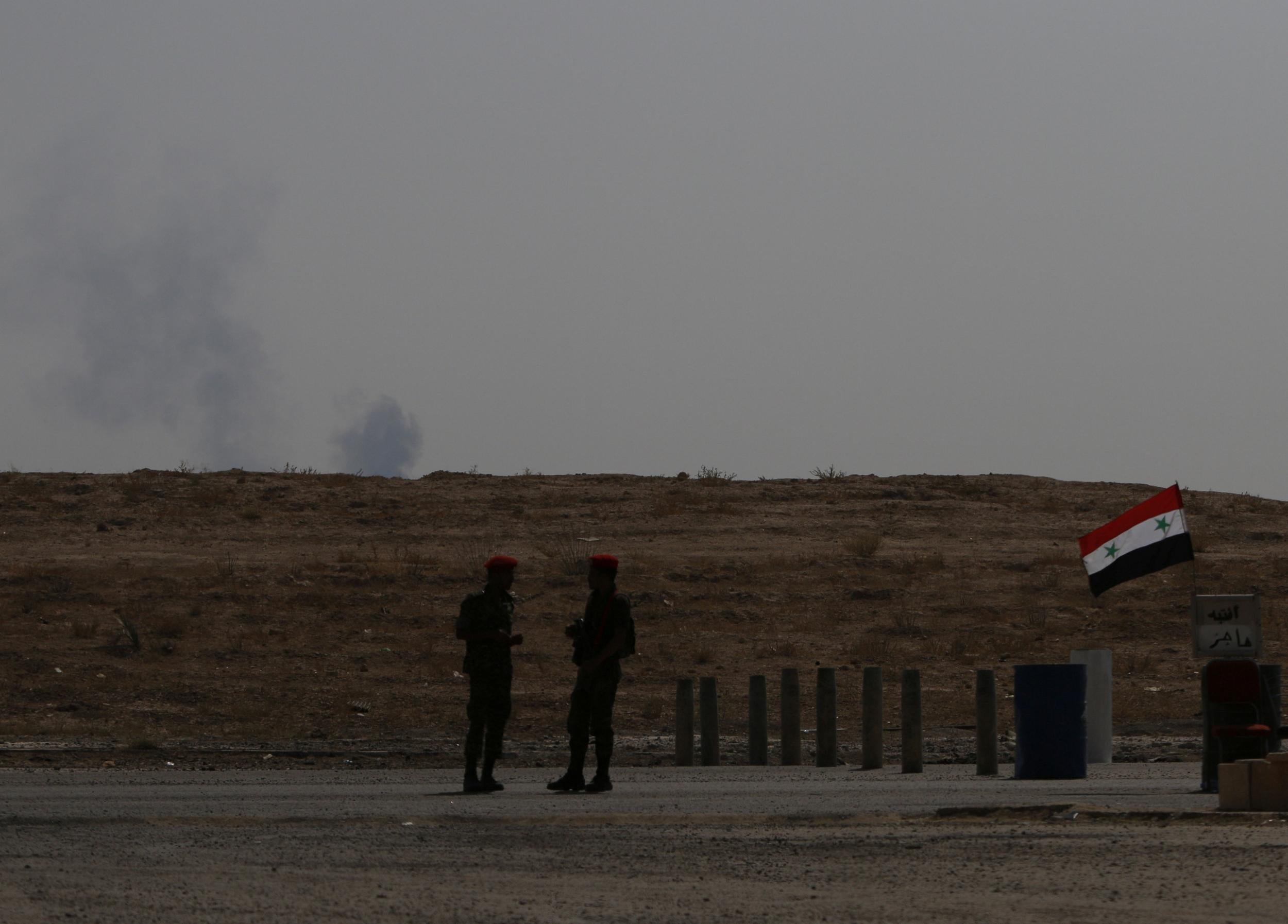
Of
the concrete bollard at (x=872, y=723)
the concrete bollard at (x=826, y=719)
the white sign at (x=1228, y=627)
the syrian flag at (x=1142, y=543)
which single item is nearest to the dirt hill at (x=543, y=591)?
the concrete bollard at (x=826, y=719)

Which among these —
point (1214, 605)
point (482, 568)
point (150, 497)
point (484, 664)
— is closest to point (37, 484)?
point (150, 497)

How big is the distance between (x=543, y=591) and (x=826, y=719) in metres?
19.4

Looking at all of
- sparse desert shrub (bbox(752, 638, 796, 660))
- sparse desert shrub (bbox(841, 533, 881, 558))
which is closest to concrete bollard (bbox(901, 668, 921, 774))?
sparse desert shrub (bbox(752, 638, 796, 660))

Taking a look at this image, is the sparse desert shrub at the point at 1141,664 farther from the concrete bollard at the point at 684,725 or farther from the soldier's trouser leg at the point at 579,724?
the soldier's trouser leg at the point at 579,724

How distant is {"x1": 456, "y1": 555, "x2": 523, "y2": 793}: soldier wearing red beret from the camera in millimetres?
16641

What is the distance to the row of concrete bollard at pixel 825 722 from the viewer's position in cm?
1978

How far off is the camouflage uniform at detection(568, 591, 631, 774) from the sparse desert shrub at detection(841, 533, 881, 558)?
2783cm

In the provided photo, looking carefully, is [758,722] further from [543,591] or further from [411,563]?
[411,563]

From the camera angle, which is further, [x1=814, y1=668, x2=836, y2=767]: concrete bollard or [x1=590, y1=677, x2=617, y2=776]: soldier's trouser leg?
[x1=814, y1=668, x2=836, y2=767]: concrete bollard

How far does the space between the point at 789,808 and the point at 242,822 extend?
409 centimetres

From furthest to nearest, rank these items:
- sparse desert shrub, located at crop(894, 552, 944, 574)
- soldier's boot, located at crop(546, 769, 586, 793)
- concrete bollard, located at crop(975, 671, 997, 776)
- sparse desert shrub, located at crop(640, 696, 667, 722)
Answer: sparse desert shrub, located at crop(894, 552, 944, 574), sparse desert shrub, located at crop(640, 696, 667, 722), concrete bollard, located at crop(975, 671, 997, 776), soldier's boot, located at crop(546, 769, 586, 793)

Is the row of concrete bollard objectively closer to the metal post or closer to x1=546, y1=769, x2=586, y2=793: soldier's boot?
the metal post

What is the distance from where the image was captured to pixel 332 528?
156 ft

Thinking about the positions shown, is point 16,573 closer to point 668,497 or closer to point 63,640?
point 63,640
